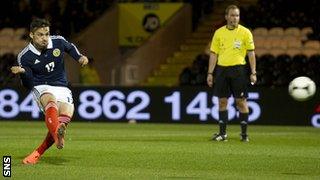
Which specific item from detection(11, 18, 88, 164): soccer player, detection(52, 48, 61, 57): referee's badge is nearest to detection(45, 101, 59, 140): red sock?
detection(11, 18, 88, 164): soccer player

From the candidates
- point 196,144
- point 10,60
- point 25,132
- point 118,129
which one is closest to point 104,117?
point 118,129

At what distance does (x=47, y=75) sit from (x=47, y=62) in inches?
6.8

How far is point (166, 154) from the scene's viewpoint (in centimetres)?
1195

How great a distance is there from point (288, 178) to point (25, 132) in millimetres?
8577

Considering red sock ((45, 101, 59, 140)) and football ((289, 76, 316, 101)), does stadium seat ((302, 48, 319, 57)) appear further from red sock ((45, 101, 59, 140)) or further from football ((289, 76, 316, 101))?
red sock ((45, 101, 59, 140))

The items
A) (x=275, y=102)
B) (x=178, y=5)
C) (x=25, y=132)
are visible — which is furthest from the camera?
(x=178, y=5)

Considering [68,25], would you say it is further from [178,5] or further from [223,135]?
[223,135]

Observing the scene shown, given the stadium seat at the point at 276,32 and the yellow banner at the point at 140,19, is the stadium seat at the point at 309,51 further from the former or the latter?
the yellow banner at the point at 140,19

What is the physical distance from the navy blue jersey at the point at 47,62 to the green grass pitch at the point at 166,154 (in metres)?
1.04

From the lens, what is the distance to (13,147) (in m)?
13.0

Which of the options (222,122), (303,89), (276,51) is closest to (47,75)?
(222,122)

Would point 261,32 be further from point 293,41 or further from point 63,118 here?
point 63,118

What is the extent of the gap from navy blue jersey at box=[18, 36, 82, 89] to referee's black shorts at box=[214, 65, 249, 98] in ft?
12.4

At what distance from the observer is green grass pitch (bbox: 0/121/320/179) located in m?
9.80
